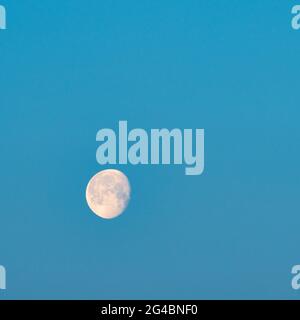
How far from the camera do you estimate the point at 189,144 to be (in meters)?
9.64

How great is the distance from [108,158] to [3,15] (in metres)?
2.60

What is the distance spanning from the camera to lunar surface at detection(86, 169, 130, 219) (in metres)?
10.5

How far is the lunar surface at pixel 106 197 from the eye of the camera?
1045 centimetres

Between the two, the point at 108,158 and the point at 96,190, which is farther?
the point at 96,190

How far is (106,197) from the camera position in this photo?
10578 millimetres
